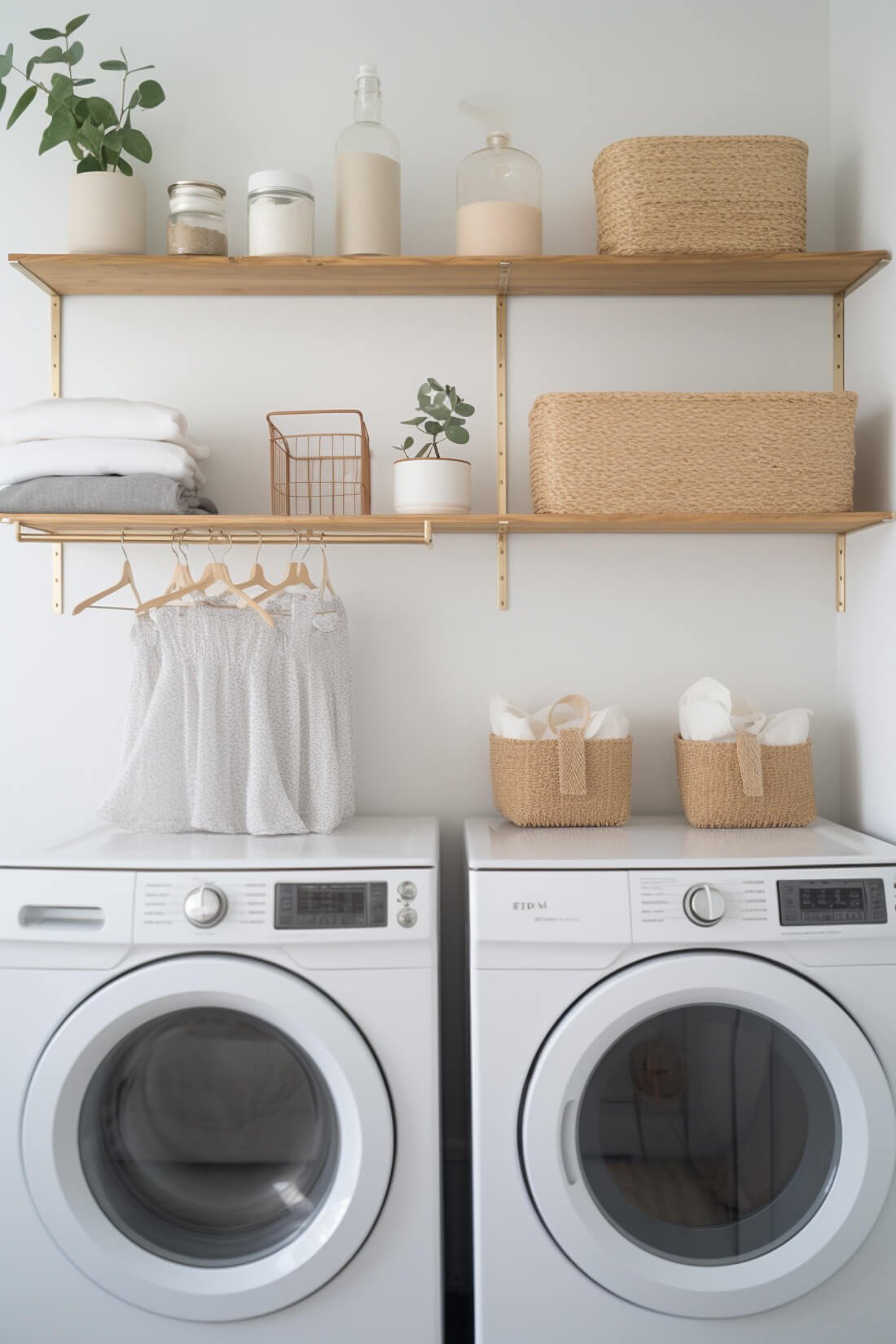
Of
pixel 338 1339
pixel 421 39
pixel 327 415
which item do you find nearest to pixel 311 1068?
pixel 338 1339

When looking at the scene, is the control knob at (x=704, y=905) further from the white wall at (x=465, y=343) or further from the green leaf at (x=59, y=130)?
the green leaf at (x=59, y=130)

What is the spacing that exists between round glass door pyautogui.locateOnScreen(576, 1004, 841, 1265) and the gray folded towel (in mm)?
1207

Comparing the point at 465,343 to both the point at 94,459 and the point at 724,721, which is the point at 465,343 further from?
the point at 724,721

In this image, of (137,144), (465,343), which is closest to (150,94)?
(137,144)

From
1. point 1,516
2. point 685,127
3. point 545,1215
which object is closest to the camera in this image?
point 545,1215

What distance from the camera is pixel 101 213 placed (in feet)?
6.13

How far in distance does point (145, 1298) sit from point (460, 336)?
1.81 metres

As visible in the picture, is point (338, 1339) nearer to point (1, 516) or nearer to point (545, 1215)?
point (545, 1215)

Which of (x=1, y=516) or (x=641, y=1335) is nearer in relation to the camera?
(x=641, y=1335)

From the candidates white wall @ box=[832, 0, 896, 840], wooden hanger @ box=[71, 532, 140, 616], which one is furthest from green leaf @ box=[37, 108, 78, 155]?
white wall @ box=[832, 0, 896, 840]

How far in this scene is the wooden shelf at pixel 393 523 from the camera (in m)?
1.77

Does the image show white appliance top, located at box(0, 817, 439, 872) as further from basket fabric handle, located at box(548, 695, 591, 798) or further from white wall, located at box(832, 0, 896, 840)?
white wall, located at box(832, 0, 896, 840)

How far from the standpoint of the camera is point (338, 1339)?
153 centimetres

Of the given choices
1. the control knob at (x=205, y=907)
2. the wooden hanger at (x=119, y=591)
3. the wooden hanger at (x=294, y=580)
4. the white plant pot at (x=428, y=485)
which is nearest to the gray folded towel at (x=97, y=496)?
the wooden hanger at (x=119, y=591)
